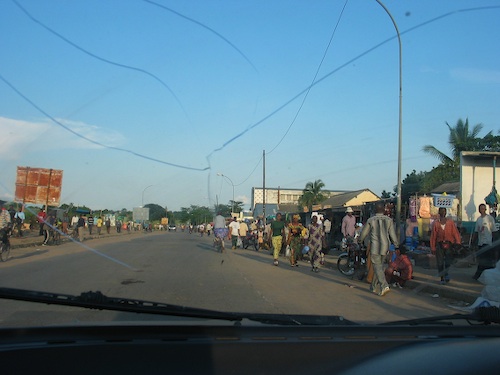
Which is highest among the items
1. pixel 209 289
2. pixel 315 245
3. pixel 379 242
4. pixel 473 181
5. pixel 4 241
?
pixel 473 181

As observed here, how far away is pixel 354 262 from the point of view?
13.0 metres

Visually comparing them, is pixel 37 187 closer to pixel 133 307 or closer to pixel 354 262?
pixel 133 307

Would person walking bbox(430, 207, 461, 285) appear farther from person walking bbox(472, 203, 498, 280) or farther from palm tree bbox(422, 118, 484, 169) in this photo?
palm tree bbox(422, 118, 484, 169)

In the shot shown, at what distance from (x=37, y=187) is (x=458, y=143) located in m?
31.4

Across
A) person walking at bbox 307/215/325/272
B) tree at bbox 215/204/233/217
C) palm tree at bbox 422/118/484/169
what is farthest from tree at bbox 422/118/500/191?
person walking at bbox 307/215/325/272

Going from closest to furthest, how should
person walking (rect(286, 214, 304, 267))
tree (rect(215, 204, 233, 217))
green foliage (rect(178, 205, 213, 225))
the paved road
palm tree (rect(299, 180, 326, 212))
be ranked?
the paved road → person walking (rect(286, 214, 304, 267)) → tree (rect(215, 204, 233, 217)) → green foliage (rect(178, 205, 213, 225)) → palm tree (rect(299, 180, 326, 212))

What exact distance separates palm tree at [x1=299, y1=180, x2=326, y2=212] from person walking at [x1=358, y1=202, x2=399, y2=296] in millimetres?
51063

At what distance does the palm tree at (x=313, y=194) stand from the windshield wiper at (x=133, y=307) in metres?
58.3

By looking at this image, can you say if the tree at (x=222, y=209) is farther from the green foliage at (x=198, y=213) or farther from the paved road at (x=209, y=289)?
the paved road at (x=209, y=289)

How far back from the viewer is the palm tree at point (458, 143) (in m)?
32.9

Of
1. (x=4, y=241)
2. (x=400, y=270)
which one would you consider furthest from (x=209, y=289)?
(x=4, y=241)

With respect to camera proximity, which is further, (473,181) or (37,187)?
(473,181)

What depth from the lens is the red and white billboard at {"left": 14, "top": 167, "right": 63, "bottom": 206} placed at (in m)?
6.61

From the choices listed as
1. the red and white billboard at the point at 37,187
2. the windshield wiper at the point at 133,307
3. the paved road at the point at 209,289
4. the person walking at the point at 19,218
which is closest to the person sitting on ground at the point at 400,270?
the paved road at the point at 209,289
